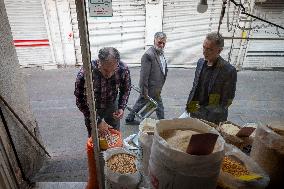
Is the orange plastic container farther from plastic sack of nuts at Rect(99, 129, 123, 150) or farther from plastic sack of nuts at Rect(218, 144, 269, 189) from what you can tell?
plastic sack of nuts at Rect(218, 144, 269, 189)

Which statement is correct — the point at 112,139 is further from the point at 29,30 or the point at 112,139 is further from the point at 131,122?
the point at 29,30

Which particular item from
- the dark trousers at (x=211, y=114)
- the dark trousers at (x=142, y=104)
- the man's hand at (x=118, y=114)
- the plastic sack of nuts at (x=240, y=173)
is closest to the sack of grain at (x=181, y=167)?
the plastic sack of nuts at (x=240, y=173)

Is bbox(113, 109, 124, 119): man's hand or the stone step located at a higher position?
bbox(113, 109, 124, 119): man's hand

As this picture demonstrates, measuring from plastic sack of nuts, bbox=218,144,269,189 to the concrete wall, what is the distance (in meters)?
3.30

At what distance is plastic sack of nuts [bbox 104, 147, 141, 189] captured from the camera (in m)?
2.17

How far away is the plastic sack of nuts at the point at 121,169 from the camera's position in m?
2.17

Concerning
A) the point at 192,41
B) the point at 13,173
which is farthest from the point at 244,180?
the point at 192,41

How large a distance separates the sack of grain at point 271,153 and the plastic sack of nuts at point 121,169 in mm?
1046

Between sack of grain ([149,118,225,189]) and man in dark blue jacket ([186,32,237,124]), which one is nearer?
sack of grain ([149,118,225,189])

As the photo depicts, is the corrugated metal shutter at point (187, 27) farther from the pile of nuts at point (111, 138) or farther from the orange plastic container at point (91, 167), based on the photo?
the orange plastic container at point (91, 167)

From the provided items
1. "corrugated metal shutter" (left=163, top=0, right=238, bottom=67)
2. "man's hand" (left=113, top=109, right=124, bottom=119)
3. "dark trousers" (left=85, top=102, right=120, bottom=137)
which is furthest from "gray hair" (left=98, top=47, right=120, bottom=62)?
"corrugated metal shutter" (left=163, top=0, right=238, bottom=67)

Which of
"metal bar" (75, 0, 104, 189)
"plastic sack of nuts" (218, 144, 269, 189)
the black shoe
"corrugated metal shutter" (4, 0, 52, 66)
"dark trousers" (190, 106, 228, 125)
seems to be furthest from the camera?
"corrugated metal shutter" (4, 0, 52, 66)

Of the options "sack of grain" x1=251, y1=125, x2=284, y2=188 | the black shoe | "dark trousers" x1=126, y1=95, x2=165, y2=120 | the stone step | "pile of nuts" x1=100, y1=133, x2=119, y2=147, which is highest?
"sack of grain" x1=251, y1=125, x2=284, y2=188

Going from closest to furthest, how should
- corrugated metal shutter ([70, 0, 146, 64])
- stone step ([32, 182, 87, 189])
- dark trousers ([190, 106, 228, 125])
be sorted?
dark trousers ([190, 106, 228, 125])
stone step ([32, 182, 87, 189])
corrugated metal shutter ([70, 0, 146, 64])
